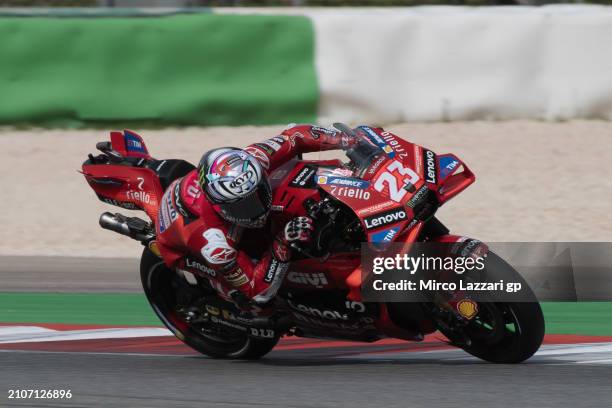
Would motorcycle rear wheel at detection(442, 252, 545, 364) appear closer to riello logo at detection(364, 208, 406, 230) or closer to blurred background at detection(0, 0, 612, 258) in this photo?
riello logo at detection(364, 208, 406, 230)

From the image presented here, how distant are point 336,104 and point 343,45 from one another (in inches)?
22.7

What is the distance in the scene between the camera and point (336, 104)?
11453 millimetres

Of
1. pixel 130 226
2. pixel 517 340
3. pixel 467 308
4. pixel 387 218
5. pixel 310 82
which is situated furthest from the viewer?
pixel 310 82

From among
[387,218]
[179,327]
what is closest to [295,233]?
[387,218]

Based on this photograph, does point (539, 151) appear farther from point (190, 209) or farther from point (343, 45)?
point (190, 209)

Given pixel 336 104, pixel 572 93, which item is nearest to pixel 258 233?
pixel 336 104

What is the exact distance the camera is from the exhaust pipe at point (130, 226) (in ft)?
20.9

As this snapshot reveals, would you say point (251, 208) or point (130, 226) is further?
point (130, 226)

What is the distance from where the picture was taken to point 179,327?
22.1 feet

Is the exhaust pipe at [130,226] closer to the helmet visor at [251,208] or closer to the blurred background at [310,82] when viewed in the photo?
the helmet visor at [251,208]

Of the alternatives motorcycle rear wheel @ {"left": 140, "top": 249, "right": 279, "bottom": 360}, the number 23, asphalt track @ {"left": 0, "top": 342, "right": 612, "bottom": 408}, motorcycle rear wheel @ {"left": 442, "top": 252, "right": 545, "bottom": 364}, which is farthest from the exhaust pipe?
motorcycle rear wheel @ {"left": 442, "top": 252, "right": 545, "bottom": 364}

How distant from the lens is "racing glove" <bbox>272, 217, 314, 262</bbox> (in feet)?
18.3

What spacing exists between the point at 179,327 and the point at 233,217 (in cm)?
128
